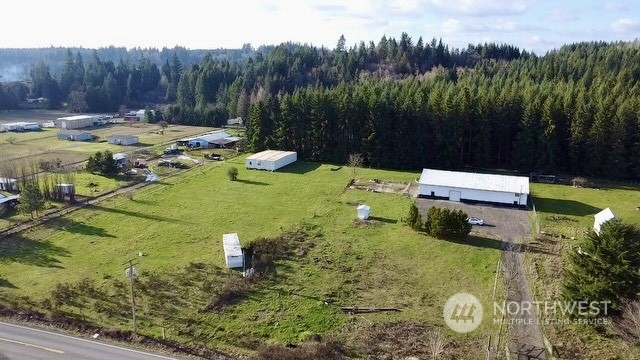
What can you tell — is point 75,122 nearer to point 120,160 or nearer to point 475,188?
point 120,160

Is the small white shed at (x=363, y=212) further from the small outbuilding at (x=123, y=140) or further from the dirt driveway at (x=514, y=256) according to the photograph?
the small outbuilding at (x=123, y=140)

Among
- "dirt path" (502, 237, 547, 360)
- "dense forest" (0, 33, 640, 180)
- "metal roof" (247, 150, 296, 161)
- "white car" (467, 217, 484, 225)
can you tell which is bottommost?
"dirt path" (502, 237, 547, 360)

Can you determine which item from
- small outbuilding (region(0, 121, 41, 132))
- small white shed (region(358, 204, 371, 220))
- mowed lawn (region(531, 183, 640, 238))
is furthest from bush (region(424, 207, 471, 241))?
small outbuilding (region(0, 121, 41, 132))

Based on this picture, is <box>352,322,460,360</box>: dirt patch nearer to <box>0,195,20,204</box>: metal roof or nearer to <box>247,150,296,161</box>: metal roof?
<box>247,150,296,161</box>: metal roof

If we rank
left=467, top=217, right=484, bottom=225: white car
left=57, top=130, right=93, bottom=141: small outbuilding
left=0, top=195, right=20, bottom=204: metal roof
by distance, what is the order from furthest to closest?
left=57, top=130, right=93, bottom=141: small outbuilding < left=0, top=195, right=20, bottom=204: metal roof < left=467, top=217, right=484, bottom=225: white car

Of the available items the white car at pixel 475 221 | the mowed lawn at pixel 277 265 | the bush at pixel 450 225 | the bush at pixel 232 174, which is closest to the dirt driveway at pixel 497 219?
the white car at pixel 475 221

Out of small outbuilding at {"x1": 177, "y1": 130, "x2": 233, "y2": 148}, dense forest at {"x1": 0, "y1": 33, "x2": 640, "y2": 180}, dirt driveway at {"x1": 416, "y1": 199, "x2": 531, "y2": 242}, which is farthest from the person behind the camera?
small outbuilding at {"x1": 177, "y1": 130, "x2": 233, "y2": 148}

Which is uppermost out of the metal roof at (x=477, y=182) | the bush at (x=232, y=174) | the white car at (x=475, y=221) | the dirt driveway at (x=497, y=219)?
the metal roof at (x=477, y=182)
